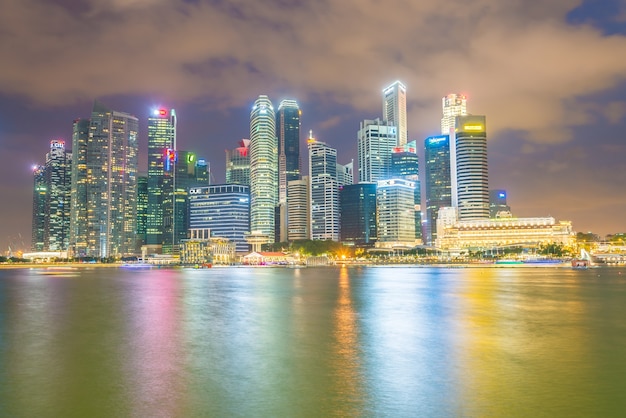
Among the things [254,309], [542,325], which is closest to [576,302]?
[542,325]

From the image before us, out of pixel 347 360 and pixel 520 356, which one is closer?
pixel 347 360

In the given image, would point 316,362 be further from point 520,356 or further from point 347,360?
A: point 520,356

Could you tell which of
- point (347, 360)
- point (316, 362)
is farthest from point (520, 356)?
point (316, 362)

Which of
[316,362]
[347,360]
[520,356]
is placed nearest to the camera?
[316,362]

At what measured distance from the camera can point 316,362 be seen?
24.6 m

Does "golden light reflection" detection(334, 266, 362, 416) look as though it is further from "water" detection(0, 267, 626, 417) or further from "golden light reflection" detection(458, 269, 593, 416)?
"golden light reflection" detection(458, 269, 593, 416)

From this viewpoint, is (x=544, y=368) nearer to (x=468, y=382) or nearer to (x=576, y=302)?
(x=468, y=382)

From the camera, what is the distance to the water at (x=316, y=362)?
698 inches

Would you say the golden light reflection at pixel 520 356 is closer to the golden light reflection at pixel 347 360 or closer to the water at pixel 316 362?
the water at pixel 316 362

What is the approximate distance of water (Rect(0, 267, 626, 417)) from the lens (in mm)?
17719

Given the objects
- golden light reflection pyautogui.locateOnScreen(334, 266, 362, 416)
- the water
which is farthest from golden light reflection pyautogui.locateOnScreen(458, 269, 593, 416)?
golden light reflection pyautogui.locateOnScreen(334, 266, 362, 416)

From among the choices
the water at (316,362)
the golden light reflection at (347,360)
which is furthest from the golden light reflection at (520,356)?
the golden light reflection at (347,360)

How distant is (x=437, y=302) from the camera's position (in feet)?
174

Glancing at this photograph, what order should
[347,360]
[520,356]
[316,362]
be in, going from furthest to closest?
[520,356] → [347,360] → [316,362]
